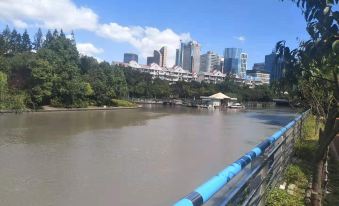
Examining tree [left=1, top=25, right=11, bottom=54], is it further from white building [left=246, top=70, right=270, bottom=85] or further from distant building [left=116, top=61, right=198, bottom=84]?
white building [left=246, top=70, right=270, bottom=85]

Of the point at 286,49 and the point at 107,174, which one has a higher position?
the point at 286,49

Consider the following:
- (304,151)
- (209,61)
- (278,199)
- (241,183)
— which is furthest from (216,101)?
(209,61)

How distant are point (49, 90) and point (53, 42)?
36.8 feet

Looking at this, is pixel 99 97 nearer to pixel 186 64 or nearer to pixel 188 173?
pixel 188 173

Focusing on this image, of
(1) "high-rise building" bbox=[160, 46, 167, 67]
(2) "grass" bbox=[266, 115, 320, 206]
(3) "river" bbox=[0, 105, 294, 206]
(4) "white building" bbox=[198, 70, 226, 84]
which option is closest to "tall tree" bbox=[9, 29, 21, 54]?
(3) "river" bbox=[0, 105, 294, 206]

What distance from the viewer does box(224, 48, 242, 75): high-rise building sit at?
529 ft

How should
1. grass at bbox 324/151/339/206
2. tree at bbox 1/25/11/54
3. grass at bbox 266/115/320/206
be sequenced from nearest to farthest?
grass at bbox 266/115/320/206 → grass at bbox 324/151/339/206 → tree at bbox 1/25/11/54

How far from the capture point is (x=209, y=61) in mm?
167375

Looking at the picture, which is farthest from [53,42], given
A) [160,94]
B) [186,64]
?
[186,64]

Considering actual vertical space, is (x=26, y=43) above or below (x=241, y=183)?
above

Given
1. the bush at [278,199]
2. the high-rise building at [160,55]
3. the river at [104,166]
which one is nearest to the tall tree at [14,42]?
the river at [104,166]

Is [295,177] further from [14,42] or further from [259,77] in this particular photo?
[259,77]

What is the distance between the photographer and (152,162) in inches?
621

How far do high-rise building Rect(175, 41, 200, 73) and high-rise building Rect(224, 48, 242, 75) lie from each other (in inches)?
455
